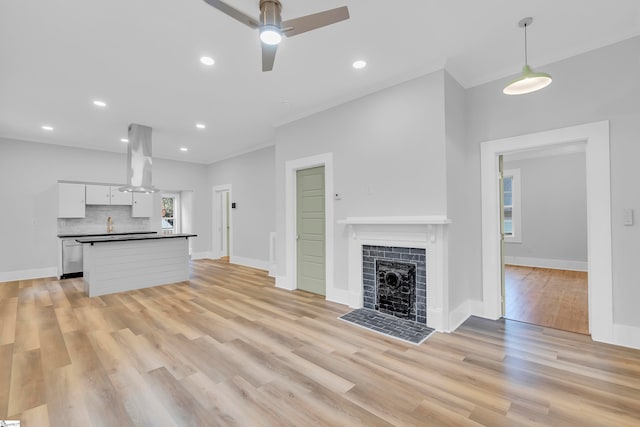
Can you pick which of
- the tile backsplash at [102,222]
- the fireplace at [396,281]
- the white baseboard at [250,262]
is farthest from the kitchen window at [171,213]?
the fireplace at [396,281]

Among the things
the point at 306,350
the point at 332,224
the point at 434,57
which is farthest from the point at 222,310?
the point at 434,57

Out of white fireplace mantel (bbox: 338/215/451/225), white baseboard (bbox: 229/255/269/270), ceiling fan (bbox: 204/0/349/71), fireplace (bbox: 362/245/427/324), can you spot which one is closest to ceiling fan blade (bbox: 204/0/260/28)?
ceiling fan (bbox: 204/0/349/71)

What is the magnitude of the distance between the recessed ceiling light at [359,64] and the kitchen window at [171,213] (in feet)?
24.4

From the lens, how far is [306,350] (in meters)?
2.71

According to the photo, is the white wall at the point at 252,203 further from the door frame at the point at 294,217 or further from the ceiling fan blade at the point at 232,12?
the ceiling fan blade at the point at 232,12

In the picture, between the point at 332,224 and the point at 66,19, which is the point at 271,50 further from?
the point at 332,224

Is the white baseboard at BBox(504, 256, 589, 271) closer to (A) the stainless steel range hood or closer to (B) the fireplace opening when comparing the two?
(B) the fireplace opening

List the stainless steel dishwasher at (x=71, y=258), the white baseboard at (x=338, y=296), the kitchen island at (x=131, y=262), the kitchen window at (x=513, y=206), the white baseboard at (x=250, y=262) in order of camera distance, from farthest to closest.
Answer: the kitchen window at (x=513, y=206), the white baseboard at (x=250, y=262), the stainless steel dishwasher at (x=71, y=258), the kitchen island at (x=131, y=262), the white baseboard at (x=338, y=296)

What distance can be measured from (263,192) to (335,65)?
13.5 feet

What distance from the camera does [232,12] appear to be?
6.18ft

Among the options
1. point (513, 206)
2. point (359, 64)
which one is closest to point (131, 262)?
point (359, 64)

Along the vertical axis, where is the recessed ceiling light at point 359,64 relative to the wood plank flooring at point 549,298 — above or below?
above

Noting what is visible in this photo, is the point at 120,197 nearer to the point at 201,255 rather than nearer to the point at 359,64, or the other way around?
the point at 201,255

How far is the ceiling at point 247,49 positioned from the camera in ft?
7.71
